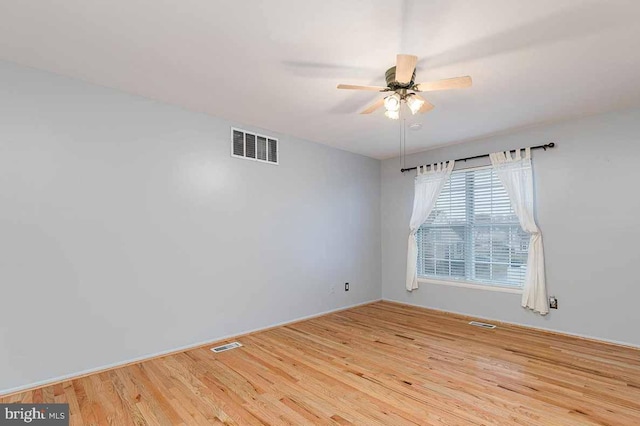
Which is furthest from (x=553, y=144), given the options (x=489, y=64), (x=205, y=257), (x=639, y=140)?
(x=205, y=257)

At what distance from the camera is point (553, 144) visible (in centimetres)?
400

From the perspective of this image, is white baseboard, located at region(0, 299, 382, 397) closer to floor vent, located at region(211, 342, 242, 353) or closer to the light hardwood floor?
the light hardwood floor

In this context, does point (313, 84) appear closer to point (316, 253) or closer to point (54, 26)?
point (54, 26)

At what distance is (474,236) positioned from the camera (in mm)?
4727

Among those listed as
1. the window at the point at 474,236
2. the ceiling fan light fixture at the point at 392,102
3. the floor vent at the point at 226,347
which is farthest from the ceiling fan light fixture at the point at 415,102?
the floor vent at the point at 226,347

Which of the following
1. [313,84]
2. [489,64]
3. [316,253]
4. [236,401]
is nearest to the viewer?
[236,401]

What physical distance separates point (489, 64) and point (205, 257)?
3.23m

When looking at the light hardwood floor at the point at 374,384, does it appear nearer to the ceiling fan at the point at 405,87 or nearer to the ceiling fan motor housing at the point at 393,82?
the ceiling fan at the point at 405,87

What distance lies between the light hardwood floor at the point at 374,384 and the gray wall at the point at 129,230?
0.33 meters

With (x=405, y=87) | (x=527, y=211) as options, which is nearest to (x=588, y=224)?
(x=527, y=211)

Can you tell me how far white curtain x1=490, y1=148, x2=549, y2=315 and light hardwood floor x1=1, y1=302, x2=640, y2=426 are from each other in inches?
18.2

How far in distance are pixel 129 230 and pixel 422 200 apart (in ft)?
13.1

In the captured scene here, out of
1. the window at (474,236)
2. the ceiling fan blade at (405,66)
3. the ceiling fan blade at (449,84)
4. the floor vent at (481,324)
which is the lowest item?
the floor vent at (481,324)

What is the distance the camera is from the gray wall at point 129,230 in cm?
260
